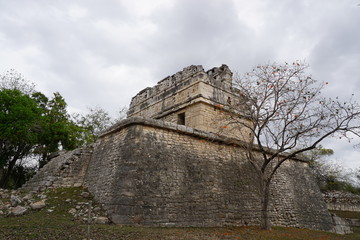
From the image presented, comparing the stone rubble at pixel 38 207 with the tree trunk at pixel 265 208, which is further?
the tree trunk at pixel 265 208

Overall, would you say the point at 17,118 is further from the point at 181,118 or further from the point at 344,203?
the point at 344,203

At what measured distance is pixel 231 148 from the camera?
10242 mm

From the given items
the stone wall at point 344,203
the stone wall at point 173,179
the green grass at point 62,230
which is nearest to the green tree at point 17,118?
the stone wall at point 173,179

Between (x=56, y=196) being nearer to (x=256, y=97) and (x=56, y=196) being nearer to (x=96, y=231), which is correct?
(x=96, y=231)

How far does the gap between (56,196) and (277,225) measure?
8.57m

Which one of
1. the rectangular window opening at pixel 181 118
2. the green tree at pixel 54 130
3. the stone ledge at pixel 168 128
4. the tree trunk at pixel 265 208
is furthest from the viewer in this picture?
the green tree at pixel 54 130

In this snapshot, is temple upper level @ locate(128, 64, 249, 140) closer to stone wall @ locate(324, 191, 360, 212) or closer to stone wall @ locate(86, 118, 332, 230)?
stone wall @ locate(86, 118, 332, 230)

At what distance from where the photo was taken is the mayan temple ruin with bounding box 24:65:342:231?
7062mm

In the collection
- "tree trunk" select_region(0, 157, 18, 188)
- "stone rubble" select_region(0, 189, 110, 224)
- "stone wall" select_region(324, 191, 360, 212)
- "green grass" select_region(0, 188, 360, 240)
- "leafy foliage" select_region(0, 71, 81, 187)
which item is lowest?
"green grass" select_region(0, 188, 360, 240)

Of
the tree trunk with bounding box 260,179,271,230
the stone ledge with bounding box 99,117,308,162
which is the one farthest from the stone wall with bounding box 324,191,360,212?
the tree trunk with bounding box 260,179,271,230

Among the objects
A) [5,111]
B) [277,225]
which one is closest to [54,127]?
[5,111]

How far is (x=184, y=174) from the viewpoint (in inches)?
319

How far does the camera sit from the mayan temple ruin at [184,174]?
706 centimetres

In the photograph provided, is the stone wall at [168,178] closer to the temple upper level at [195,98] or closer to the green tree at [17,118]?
the temple upper level at [195,98]
